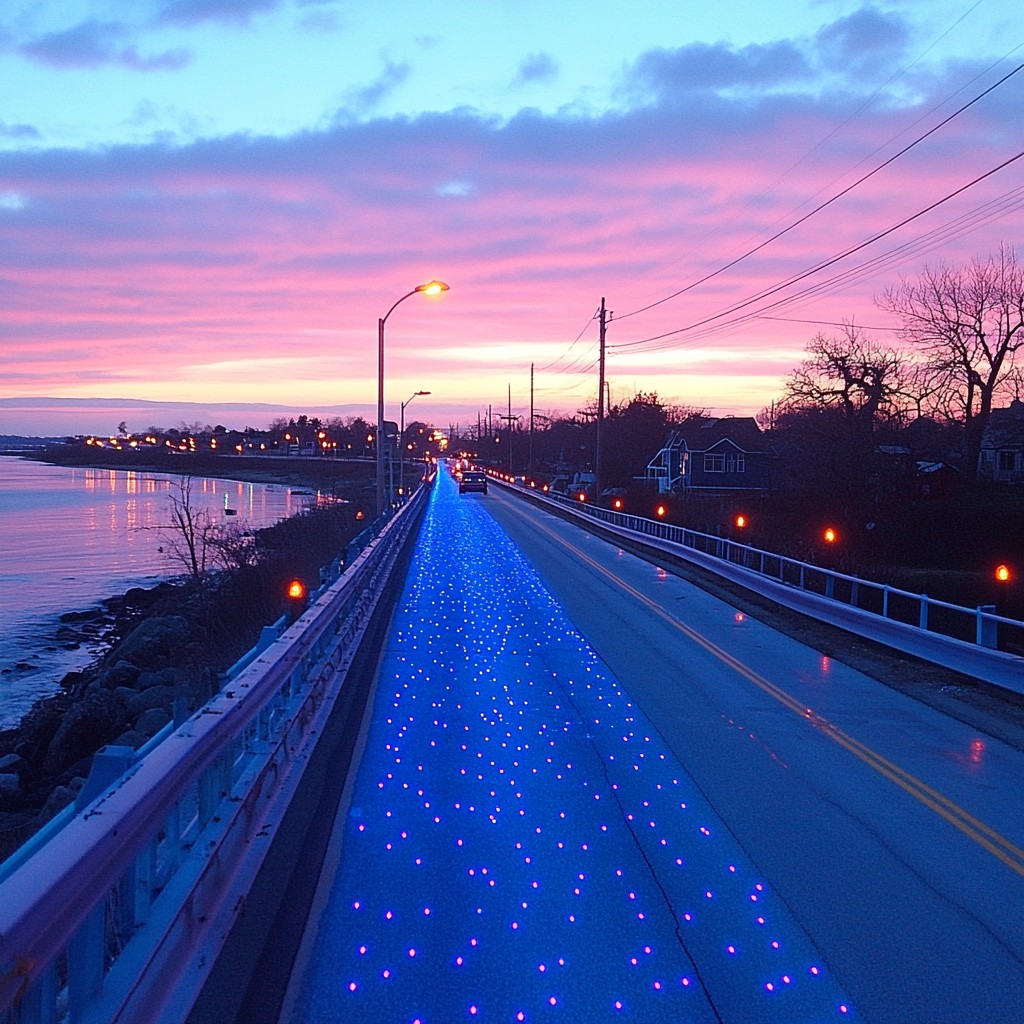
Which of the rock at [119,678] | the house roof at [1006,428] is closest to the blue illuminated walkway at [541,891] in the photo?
the rock at [119,678]

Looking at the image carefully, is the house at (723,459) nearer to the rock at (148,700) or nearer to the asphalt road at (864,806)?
the rock at (148,700)

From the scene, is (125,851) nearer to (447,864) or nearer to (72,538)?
(447,864)

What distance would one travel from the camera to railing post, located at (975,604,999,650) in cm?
1331

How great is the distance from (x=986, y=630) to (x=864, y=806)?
6.77 meters

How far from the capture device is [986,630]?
13711mm

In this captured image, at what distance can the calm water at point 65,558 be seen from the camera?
29.7m

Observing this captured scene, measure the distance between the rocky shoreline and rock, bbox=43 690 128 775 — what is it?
2 centimetres

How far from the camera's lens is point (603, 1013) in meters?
4.75

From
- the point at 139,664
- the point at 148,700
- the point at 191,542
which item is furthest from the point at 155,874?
the point at 191,542

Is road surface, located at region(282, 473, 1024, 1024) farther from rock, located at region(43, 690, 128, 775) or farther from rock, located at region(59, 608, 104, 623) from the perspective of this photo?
rock, located at region(59, 608, 104, 623)

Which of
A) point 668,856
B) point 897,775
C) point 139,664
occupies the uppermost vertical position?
point 668,856

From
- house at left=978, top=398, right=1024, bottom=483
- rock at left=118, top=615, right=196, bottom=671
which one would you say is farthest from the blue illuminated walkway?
house at left=978, top=398, right=1024, bottom=483

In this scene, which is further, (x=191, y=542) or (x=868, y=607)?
(x=191, y=542)

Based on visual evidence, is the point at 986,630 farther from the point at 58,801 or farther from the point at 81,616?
the point at 81,616
